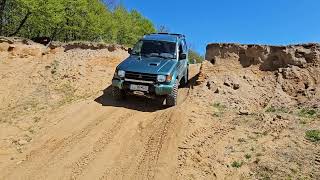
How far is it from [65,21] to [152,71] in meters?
29.1

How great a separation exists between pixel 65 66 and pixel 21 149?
287 inches

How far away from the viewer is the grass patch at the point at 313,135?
11.0 meters

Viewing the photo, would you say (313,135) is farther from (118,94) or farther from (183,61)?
(118,94)

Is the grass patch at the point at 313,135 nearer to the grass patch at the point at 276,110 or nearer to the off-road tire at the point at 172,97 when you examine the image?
the grass patch at the point at 276,110

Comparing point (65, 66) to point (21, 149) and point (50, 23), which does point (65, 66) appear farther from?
point (50, 23)

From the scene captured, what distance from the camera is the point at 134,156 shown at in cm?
1099

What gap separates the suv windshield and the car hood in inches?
11.2

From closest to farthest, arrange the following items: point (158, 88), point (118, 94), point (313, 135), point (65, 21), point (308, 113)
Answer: point (313, 135)
point (308, 113)
point (158, 88)
point (118, 94)
point (65, 21)

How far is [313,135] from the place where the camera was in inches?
440

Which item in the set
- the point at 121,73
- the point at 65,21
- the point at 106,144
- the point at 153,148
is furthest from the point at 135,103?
the point at 65,21

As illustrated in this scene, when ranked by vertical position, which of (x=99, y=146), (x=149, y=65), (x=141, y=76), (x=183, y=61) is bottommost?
(x=99, y=146)

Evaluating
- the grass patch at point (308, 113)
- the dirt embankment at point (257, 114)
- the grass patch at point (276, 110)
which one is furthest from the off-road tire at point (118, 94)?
the grass patch at point (308, 113)

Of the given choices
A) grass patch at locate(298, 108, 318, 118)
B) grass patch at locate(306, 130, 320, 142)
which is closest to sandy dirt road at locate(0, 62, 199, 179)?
grass patch at locate(306, 130, 320, 142)

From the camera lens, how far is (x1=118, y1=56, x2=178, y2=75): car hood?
1373 cm
